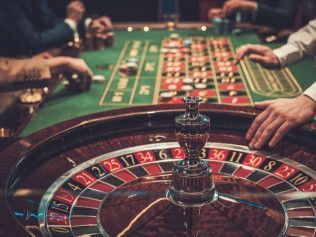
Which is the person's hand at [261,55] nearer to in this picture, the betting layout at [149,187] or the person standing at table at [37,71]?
the person standing at table at [37,71]

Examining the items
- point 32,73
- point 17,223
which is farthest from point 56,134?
point 32,73

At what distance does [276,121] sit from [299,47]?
1565 millimetres

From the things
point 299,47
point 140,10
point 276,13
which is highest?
point 299,47

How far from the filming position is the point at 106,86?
2.88m

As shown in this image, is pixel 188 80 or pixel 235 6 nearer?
pixel 188 80

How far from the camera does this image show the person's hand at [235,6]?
4.72 meters

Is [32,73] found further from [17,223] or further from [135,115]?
[17,223]

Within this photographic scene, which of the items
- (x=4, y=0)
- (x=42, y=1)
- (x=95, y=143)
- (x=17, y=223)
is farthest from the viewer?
(x=42, y=1)

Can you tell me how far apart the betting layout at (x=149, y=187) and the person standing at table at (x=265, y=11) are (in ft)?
10.8

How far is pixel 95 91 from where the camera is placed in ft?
9.08

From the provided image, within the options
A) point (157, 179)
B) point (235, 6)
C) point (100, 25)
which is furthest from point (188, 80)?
point (235, 6)

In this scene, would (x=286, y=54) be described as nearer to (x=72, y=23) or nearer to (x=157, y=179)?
(x=157, y=179)

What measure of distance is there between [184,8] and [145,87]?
596cm

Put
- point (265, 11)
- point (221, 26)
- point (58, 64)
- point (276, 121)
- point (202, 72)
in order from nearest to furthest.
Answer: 1. point (276, 121)
2. point (58, 64)
3. point (202, 72)
4. point (221, 26)
5. point (265, 11)
